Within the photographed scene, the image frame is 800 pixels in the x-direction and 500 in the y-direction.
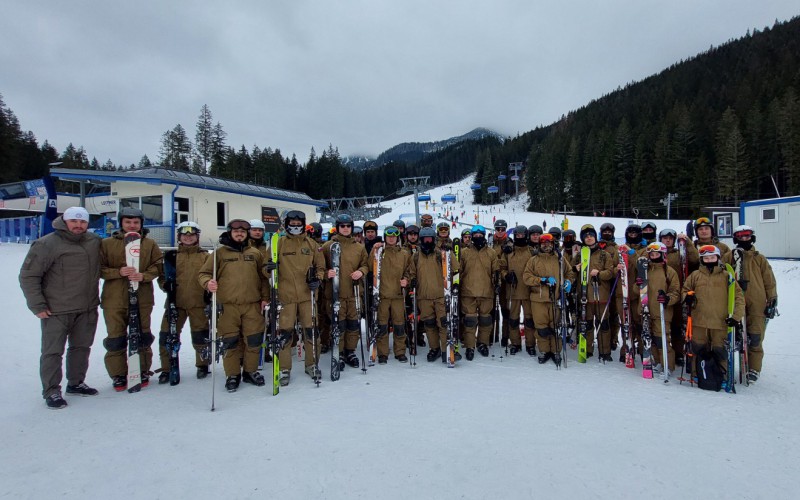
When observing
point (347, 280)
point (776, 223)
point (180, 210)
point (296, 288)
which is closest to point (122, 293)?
point (296, 288)

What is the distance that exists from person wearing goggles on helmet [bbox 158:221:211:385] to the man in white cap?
724 mm

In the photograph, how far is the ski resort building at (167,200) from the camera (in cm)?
1675

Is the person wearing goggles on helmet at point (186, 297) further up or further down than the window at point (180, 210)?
further down

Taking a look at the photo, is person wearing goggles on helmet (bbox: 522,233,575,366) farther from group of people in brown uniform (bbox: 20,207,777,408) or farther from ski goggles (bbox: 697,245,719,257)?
ski goggles (bbox: 697,245,719,257)

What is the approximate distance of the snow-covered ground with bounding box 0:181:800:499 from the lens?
272 centimetres

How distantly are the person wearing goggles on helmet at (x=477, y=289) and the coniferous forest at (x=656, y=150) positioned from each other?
49.5 metres

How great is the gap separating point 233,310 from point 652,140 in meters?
70.0

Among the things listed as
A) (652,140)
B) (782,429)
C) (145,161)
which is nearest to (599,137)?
(652,140)

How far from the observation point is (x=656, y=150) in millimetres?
55438

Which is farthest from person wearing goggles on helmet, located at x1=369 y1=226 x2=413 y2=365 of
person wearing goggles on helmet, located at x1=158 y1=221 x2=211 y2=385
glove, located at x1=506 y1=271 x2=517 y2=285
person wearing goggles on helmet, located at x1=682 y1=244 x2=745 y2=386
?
person wearing goggles on helmet, located at x1=682 y1=244 x2=745 y2=386

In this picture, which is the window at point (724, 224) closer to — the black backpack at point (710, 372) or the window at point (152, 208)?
the black backpack at point (710, 372)

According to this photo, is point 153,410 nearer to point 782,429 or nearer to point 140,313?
point 140,313

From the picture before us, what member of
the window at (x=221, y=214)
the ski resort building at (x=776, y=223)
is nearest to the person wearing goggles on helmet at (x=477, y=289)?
the window at (x=221, y=214)

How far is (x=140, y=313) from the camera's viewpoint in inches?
182
